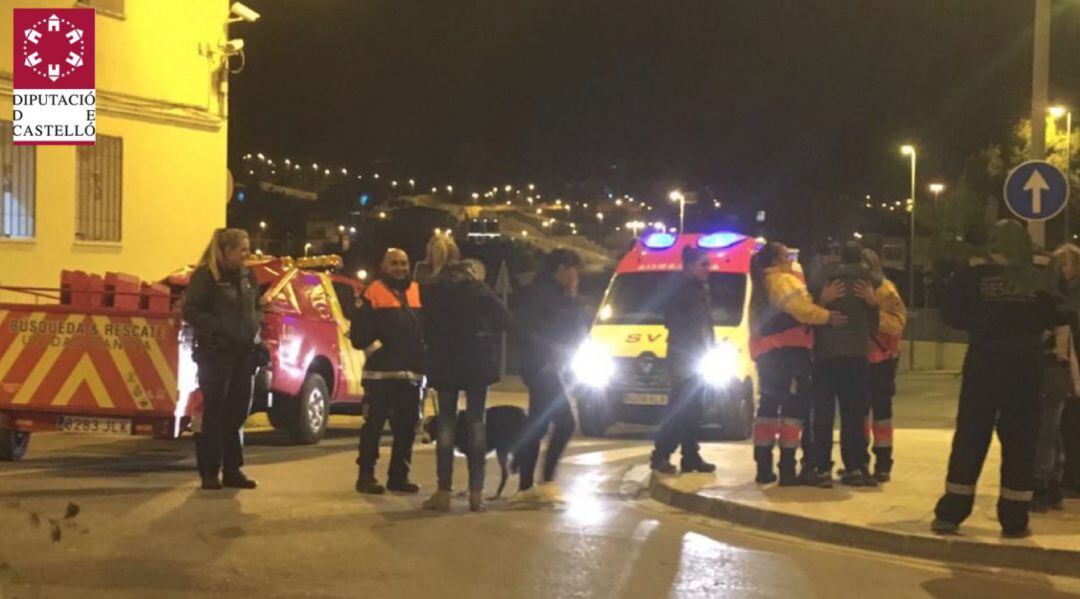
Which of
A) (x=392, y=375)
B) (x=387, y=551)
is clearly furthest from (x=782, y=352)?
(x=387, y=551)

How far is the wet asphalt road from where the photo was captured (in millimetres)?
6758

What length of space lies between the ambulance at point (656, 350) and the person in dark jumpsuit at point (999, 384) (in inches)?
241

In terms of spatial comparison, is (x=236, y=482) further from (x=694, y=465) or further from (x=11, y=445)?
(x=694, y=465)

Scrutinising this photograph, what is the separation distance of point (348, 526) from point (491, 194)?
15543cm

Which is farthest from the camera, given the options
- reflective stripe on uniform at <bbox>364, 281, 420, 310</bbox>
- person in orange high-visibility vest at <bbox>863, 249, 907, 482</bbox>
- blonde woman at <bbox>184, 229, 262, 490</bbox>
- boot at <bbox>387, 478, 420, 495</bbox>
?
person in orange high-visibility vest at <bbox>863, 249, 907, 482</bbox>

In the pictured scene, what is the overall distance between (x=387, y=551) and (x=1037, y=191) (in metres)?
7.10

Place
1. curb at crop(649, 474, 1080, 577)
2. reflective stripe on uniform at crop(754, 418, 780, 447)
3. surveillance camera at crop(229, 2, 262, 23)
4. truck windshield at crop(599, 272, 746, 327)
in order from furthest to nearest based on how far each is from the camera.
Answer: surveillance camera at crop(229, 2, 262, 23), truck windshield at crop(599, 272, 746, 327), reflective stripe on uniform at crop(754, 418, 780, 447), curb at crop(649, 474, 1080, 577)

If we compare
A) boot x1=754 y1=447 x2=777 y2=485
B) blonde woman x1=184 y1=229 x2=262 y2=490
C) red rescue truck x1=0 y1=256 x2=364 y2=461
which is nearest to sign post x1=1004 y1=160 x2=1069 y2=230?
boot x1=754 y1=447 x2=777 y2=485

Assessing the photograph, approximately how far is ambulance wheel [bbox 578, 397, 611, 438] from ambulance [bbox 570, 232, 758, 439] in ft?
0.04

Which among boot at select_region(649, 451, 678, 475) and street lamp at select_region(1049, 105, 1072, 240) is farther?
street lamp at select_region(1049, 105, 1072, 240)

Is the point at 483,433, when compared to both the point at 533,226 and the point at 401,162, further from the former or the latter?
the point at 533,226

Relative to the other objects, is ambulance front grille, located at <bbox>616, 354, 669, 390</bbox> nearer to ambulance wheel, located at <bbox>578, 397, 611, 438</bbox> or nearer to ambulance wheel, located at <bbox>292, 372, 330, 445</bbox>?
ambulance wheel, located at <bbox>578, 397, 611, 438</bbox>

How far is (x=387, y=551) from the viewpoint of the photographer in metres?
Answer: 7.59

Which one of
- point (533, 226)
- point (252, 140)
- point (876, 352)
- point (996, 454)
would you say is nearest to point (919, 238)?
point (876, 352)
